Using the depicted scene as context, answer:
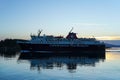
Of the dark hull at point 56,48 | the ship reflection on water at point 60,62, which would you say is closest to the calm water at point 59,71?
the ship reflection on water at point 60,62

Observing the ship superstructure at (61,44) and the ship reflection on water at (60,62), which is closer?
the ship reflection on water at (60,62)

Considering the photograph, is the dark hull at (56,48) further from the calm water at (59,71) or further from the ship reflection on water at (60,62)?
the calm water at (59,71)

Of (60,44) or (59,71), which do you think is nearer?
(59,71)

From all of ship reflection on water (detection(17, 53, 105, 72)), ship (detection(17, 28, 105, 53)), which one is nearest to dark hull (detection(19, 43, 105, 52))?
ship (detection(17, 28, 105, 53))

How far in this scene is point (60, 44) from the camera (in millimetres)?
97062

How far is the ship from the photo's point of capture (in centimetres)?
9362

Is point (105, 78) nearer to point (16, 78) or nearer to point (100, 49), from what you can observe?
point (16, 78)

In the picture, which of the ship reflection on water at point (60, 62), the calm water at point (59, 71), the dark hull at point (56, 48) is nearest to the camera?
the calm water at point (59, 71)

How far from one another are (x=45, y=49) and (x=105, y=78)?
6803cm

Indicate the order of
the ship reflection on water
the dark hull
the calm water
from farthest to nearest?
the dark hull < the ship reflection on water < the calm water

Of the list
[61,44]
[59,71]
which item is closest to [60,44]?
[61,44]

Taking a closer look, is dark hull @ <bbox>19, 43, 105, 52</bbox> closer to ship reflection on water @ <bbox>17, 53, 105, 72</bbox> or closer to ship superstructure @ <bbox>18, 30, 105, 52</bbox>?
ship superstructure @ <bbox>18, 30, 105, 52</bbox>

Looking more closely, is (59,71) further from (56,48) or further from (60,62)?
(56,48)

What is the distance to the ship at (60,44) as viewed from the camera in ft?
307
